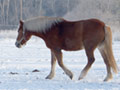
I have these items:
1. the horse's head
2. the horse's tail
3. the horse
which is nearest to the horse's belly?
the horse

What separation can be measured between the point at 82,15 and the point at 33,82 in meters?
37.0

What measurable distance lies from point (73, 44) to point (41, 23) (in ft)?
3.88

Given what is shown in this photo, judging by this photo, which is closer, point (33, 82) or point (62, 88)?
point (62, 88)

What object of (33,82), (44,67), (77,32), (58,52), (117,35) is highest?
(77,32)

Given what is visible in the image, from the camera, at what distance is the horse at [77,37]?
763cm

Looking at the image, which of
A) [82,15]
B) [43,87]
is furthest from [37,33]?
[82,15]

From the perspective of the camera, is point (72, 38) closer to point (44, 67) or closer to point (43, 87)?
point (43, 87)

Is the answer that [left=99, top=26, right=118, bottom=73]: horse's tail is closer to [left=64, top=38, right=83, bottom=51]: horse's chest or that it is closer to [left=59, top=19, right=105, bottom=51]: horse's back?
[left=59, top=19, right=105, bottom=51]: horse's back

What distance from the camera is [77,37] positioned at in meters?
7.73

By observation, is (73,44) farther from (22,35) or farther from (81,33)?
(22,35)

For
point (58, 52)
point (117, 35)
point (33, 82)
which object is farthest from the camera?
point (117, 35)

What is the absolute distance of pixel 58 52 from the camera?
7.98 m

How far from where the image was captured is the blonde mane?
26.7ft

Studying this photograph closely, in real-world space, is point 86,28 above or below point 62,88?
above
